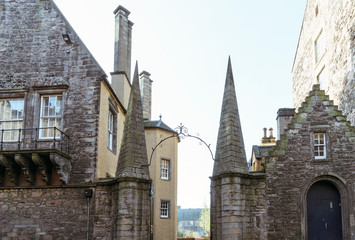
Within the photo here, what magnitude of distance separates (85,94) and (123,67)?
5.13 meters

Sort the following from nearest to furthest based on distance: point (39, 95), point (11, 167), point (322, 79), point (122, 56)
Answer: point (11, 167) → point (39, 95) → point (322, 79) → point (122, 56)

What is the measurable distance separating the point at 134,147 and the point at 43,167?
3582mm

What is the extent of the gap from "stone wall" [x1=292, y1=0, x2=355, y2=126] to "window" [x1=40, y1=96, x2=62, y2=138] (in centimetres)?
1087

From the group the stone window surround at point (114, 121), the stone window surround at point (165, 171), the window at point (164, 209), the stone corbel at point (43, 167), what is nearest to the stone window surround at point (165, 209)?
the window at point (164, 209)

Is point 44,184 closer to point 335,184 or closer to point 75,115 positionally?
point 75,115

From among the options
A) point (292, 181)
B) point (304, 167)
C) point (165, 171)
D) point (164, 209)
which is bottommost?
point (164, 209)

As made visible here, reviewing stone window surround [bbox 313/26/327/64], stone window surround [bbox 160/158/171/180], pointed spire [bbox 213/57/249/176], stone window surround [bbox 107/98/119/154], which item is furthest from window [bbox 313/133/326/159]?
stone window surround [bbox 160/158/171/180]

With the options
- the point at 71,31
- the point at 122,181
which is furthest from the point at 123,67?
the point at 122,181

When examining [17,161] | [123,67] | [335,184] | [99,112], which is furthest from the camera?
[123,67]

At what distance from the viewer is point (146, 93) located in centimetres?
2977

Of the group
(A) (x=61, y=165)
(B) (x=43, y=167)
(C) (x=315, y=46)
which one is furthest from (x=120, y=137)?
(C) (x=315, y=46)

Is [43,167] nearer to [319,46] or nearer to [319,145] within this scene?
[319,145]

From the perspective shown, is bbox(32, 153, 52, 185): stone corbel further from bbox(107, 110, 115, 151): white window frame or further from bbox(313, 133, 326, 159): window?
bbox(313, 133, 326, 159): window

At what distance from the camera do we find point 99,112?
52.4ft
